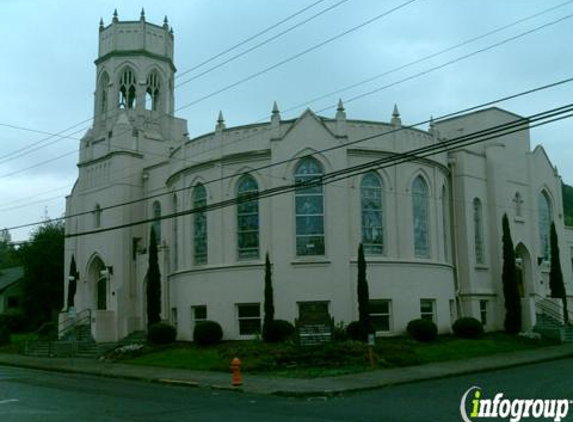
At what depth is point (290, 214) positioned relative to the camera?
31.6 meters

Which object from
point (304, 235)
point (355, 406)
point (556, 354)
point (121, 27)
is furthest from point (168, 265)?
point (355, 406)

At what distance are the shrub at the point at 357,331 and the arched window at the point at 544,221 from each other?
16375mm

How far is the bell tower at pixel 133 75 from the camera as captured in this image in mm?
43125

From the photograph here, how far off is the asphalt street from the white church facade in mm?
8832

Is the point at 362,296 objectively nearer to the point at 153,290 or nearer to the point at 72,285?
the point at 153,290

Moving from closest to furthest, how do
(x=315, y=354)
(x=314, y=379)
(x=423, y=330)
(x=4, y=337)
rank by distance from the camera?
(x=314, y=379) < (x=315, y=354) < (x=423, y=330) < (x=4, y=337)

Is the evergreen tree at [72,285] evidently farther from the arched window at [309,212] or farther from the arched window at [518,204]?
the arched window at [518,204]

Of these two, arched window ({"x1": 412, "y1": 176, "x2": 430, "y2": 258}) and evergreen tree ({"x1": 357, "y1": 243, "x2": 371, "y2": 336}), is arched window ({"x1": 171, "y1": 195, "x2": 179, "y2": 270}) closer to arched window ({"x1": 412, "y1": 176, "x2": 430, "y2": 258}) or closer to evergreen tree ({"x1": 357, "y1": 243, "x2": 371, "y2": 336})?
evergreen tree ({"x1": 357, "y1": 243, "x2": 371, "y2": 336})

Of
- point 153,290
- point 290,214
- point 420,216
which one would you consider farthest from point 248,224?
point 420,216

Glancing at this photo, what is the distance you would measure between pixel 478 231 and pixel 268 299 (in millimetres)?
13804

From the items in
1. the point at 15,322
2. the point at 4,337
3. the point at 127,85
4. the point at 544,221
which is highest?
the point at 127,85

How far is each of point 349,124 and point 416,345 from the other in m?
10.7

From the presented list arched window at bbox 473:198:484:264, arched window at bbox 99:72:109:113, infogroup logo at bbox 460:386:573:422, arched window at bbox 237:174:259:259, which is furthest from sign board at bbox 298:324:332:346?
arched window at bbox 99:72:109:113

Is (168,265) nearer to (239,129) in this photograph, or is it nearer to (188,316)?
(188,316)
